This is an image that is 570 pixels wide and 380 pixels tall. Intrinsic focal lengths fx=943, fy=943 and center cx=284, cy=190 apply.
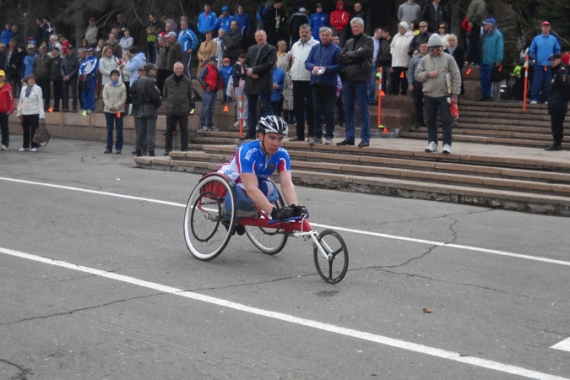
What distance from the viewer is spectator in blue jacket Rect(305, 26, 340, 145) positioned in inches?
664

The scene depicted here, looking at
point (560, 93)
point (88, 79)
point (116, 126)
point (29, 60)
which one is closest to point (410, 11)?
point (560, 93)

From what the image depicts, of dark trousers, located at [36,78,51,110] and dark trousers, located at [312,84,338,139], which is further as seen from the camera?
dark trousers, located at [36,78,51,110]

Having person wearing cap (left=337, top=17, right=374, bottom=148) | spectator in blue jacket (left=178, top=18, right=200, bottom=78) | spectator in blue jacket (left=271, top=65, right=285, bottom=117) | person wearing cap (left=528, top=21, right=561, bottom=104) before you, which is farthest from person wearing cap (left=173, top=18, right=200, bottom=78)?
person wearing cap (left=337, top=17, right=374, bottom=148)

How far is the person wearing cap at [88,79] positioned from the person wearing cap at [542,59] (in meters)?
12.2

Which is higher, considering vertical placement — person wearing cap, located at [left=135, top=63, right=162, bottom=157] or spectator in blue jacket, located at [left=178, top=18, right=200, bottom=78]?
spectator in blue jacket, located at [left=178, top=18, right=200, bottom=78]

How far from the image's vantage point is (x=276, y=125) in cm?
899

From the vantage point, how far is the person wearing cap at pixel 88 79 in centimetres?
2645

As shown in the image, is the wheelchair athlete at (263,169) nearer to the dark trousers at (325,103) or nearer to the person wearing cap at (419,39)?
the dark trousers at (325,103)

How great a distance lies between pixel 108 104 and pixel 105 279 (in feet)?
45.4

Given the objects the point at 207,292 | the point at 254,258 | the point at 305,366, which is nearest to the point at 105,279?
the point at 207,292

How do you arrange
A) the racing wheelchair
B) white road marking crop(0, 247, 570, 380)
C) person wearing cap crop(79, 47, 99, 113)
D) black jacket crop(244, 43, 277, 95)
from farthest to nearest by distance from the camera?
1. person wearing cap crop(79, 47, 99, 113)
2. black jacket crop(244, 43, 277, 95)
3. the racing wheelchair
4. white road marking crop(0, 247, 570, 380)

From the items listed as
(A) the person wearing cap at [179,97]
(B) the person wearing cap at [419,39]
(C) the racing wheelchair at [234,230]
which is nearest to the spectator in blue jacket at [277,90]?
(A) the person wearing cap at [179,97]

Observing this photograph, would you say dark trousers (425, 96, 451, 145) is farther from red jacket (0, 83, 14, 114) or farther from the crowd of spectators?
red jacket (0, 83, 14, 114)

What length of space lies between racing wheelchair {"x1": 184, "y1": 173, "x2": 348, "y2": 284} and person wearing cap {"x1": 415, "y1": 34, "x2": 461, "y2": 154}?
22.3 feet
